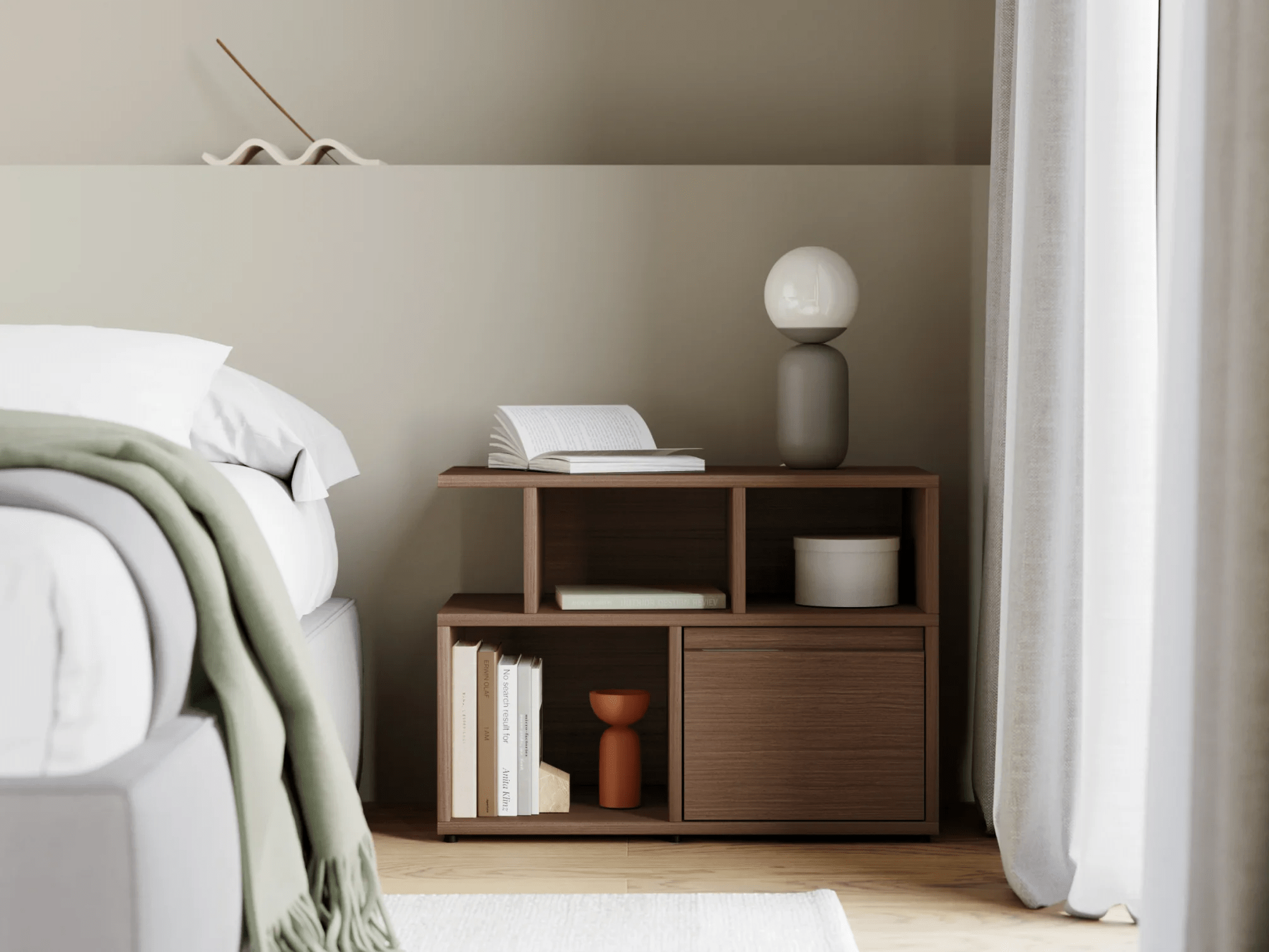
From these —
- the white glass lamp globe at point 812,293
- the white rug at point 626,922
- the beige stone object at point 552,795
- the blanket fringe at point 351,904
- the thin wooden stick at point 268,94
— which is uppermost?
the thin wooden stick at point 268,94

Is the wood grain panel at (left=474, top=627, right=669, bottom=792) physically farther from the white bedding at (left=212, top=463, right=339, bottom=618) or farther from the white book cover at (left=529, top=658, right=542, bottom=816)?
the white bedding at (left=212, top=463, right=339, bottom=618)

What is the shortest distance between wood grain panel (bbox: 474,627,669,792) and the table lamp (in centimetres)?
54

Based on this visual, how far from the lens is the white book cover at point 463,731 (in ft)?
7.23

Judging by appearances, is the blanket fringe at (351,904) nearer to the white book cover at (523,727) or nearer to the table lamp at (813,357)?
the white book cover at (523,727)

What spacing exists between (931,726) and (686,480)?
0.64 metres

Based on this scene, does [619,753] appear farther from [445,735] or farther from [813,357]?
[813,357]

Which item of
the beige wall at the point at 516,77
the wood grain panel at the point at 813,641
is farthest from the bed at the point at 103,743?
the beige wall at the point at 516,77

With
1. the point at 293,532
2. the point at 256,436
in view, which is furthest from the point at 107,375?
the point at 293,532

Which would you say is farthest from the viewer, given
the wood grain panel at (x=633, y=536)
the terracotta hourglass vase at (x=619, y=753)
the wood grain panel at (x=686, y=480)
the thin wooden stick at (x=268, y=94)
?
the thin wooden stick at (x=268, y=94)

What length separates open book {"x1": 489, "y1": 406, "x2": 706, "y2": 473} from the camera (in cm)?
221

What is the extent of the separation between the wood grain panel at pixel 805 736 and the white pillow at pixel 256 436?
30.7 inches

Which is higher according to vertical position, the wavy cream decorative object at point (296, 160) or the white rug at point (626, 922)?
the wavy cream decorative object at point (296, 160)

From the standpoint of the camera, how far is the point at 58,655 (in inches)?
46.8

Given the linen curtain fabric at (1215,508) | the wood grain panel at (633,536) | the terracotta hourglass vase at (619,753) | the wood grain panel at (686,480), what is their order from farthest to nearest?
the wood grain panel at (633,536), the terracotta hourglass vase at (619,753), the wood grain panel at (686,480), the linen curtain fabric at (1215,508)
